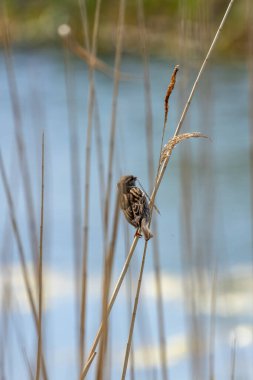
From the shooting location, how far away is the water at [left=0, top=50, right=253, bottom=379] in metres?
1.34

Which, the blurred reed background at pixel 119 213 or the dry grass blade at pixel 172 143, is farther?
the blurred reed background at pixel 119 213

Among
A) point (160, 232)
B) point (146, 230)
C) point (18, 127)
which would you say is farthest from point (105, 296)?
point (160, 232)

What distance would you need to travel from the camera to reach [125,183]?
73 centimetres

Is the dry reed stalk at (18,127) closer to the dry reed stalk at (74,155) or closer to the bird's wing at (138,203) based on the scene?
the dry reed stalk at (74,155)

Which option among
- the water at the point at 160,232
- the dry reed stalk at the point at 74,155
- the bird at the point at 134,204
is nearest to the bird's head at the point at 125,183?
the bird at the point at 134,204

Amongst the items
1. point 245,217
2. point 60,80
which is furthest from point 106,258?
point 60,80

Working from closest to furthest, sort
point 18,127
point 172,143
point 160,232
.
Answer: point 172,143
point 18,127
point 160,232

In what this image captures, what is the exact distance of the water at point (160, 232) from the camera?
1.34m

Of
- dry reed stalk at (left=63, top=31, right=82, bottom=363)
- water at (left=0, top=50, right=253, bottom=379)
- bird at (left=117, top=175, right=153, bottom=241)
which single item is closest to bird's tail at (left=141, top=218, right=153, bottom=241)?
bird at (left=117, top=175, right=153, bottom=241)

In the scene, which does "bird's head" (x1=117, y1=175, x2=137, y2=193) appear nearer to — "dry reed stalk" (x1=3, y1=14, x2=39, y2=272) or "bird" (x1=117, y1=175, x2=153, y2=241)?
"bird" (x1=117, y1=175, x2=153, y2=241)

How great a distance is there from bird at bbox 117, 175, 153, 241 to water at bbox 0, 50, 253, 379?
0.24 m

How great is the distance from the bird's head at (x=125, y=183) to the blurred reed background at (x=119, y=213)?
0.05 m

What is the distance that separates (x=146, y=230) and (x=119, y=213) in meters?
0.10

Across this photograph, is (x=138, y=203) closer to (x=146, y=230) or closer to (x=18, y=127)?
(x=146, y=230)
